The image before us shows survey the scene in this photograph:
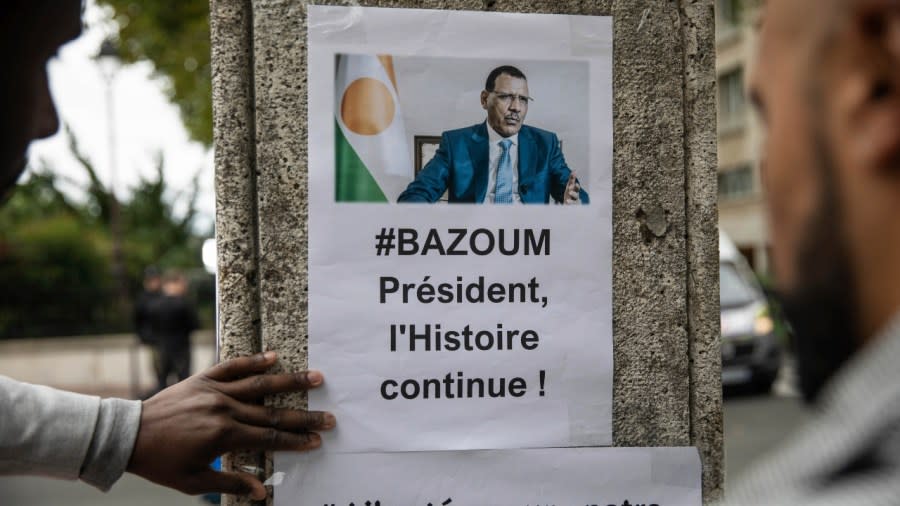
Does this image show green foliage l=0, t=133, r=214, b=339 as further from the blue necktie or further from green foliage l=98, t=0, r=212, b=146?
the blue necktie

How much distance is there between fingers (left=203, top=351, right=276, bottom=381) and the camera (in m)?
1.74

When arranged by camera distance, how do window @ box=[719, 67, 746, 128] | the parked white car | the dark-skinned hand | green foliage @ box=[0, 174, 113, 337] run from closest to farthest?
the dark-skinned hand → the parked white car → green foliage @ box=[0, 174, 113, 337] → window @ box=[719, 67, 746, 128]

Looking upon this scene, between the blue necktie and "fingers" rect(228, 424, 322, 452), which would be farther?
the blue necktie

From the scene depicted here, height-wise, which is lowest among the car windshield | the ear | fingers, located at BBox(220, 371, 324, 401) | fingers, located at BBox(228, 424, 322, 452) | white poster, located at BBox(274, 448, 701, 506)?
the car windshield

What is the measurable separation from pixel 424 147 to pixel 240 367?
1.74 ft

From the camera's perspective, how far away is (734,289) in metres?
12.4

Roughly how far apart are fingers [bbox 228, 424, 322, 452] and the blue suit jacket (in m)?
0.47

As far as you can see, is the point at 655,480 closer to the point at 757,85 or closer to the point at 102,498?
the point at 757,85

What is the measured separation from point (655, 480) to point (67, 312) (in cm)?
1504

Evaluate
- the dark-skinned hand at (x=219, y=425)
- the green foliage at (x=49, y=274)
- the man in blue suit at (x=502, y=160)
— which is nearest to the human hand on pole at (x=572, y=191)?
the man in blue suit at (x=502, y=160)

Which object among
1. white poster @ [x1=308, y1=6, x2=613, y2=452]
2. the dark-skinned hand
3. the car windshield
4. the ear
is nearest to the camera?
the ear

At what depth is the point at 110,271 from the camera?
59.0 feet

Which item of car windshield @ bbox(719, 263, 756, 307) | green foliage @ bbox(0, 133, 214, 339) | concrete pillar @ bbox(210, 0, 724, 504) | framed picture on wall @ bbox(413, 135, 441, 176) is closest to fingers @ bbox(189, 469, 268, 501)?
concrete pillar @ bbox(210, 0, 724, 504)

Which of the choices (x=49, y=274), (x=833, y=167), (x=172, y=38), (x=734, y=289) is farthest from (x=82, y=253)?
(x=833, y=167)
